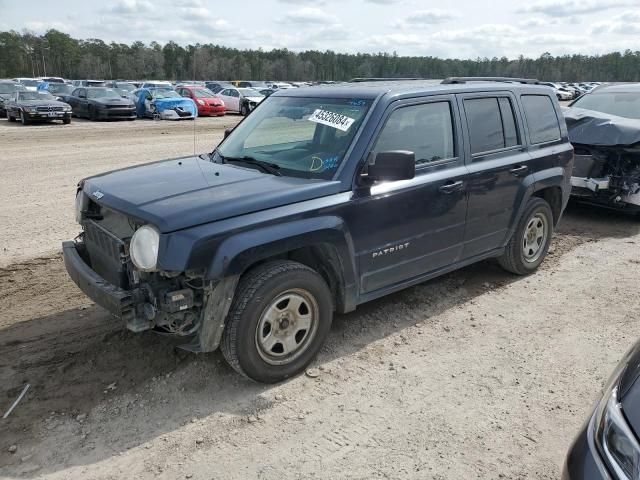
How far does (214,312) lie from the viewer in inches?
128

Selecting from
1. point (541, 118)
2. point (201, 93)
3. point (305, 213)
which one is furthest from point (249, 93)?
point (305, 213)

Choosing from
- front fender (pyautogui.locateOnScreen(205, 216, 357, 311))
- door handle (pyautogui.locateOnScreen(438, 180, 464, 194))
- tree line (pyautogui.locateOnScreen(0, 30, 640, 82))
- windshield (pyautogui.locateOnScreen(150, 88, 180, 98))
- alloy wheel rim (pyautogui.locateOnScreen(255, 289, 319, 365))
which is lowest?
alloy wheel rim (pyautogui.locateOnScreen(255, 289, 319, 365))

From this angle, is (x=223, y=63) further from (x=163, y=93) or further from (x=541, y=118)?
(x=541, y=118)

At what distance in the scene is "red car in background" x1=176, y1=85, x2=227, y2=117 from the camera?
26.9m

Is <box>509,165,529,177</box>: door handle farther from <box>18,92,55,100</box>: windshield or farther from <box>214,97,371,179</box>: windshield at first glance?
<box>18,92,55,100</box>: windshield

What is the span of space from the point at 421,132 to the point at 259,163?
1.30m

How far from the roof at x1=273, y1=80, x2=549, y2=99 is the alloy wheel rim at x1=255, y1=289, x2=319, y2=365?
Result: 1649mm

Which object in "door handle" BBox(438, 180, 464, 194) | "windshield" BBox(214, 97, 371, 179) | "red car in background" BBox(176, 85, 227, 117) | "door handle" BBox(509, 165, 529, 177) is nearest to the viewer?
"windshield" BBox(214, 97, 371, 179)

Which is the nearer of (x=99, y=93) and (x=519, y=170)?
(x=519, y=170)

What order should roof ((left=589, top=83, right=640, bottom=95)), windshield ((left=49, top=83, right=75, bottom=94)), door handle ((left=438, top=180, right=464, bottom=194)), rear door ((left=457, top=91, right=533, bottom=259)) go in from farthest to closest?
windshield ((left=49, top=83, right=75, bottom=94)) < roof ((left=589, top=83, right=640, bottom=95)) < rear door ((left=457, top=91, right=533, bottom=259)) < door handle ((left=438, top=180, right=464, bottom=194))

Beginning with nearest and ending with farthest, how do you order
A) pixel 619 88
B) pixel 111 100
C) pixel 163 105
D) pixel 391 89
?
1. pixel 391 89
2. pixel 619 88
3. pixel 111 100
4. pixel 163 105

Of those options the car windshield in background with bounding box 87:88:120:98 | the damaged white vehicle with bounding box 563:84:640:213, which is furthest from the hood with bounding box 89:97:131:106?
the damaged white vehicle with bounding box 563:84:640:213

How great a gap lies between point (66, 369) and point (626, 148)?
286 inches

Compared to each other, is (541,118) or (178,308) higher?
(541,118)
